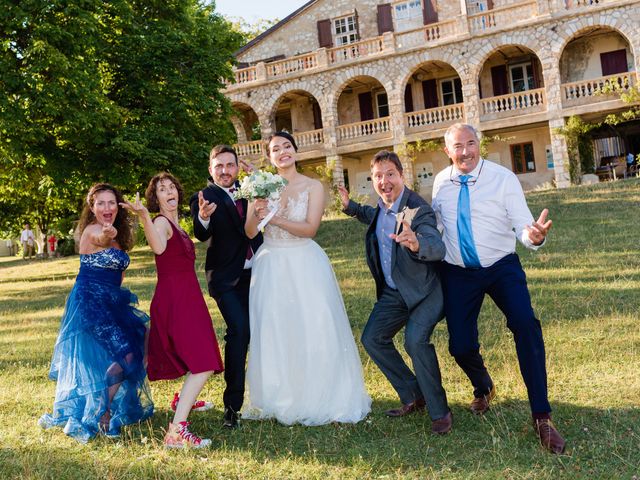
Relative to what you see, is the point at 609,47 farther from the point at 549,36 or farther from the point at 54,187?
the point at 54,187

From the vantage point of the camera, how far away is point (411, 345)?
15.2 feet

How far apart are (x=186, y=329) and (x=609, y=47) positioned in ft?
87.3

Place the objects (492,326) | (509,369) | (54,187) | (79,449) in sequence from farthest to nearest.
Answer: (54,187), (492,326), (509,369), (79,449)

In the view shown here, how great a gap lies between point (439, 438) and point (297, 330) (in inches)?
57.3

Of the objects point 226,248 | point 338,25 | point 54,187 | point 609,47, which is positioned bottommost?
point 226,248

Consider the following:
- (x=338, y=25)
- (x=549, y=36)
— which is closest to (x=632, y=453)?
(x=549, y=36)

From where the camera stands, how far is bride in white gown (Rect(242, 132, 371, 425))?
505 centimetres

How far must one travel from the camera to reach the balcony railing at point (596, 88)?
2364 centimetres

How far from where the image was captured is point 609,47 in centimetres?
2577

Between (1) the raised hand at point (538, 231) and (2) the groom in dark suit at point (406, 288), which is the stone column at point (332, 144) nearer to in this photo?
(2) the groom in dark suit at point (406, 288)

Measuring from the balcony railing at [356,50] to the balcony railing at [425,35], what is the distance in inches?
36.4

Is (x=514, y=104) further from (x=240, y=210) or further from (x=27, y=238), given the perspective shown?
(x=27, y=238)

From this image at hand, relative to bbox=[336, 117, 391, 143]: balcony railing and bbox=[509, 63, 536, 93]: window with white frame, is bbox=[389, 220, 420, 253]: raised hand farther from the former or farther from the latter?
bbox=[509, 63, 536, 93]: window with white frame

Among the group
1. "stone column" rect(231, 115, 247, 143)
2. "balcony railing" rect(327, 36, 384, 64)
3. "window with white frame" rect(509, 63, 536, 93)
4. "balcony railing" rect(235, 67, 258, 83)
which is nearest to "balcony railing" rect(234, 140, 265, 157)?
"stone column" rect(231, 115, 247, 143)
